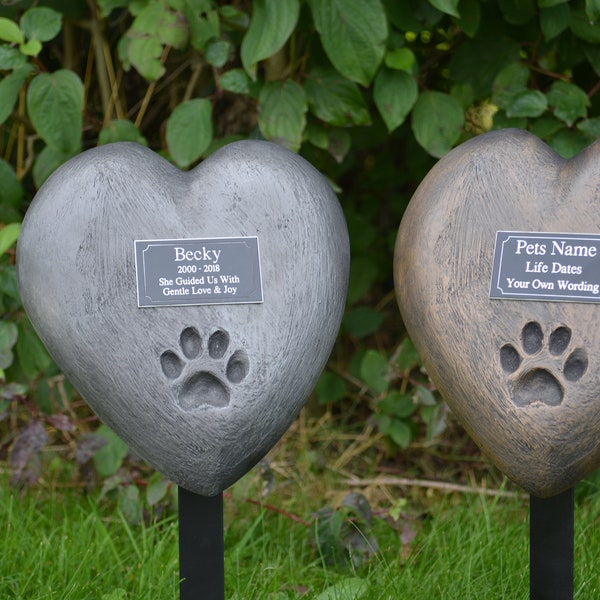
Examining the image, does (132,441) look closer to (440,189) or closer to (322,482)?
(440,189)

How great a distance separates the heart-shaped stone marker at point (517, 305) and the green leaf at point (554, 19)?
0.54 m

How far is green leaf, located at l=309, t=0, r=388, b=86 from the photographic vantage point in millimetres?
1628

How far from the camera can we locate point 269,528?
2.00 m

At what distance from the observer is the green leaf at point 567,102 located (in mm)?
1731

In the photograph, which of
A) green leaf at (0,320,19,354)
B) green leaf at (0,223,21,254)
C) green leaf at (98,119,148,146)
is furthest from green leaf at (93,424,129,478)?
green leaf at (98,119,148,146)

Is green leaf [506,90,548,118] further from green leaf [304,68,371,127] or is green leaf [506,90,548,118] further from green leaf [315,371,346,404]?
green leaf [315,371,346,404]

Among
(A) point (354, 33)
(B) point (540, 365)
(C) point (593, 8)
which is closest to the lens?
(B) point (540, 365)

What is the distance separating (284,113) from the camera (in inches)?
68.4

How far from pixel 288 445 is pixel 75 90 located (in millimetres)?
1118

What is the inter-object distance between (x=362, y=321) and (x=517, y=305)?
46.7 inches

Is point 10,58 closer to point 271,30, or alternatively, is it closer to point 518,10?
point 271,30

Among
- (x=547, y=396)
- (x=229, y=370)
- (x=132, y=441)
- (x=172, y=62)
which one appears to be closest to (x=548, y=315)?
(x=547, y=396)

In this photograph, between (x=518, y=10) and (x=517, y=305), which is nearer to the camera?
(x=517, y=305)

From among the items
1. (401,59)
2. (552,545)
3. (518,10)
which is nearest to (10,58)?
(401,59)
